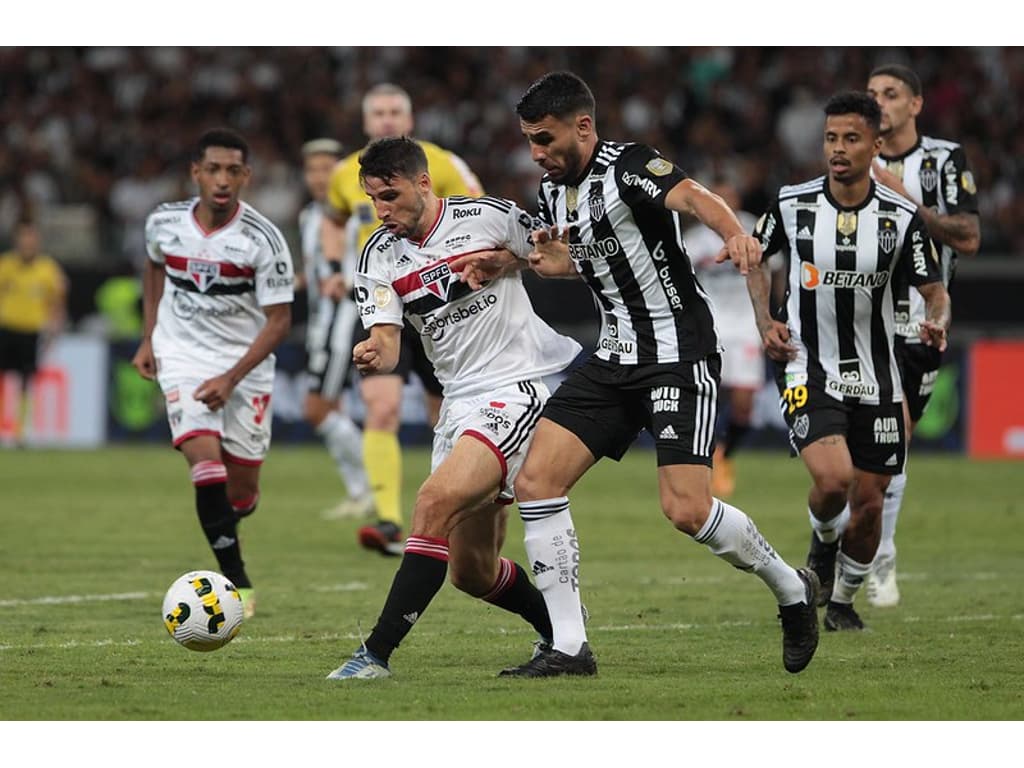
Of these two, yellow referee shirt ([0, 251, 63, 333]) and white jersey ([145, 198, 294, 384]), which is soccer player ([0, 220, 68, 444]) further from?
white jersey ([145, 198, 294, 384])

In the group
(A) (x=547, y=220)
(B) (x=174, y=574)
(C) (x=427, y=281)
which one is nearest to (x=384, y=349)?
(C) (x=427, y=281)

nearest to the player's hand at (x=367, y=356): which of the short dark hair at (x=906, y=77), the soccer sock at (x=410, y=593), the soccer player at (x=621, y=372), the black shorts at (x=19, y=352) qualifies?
the soccer player at (x=621, y=372)

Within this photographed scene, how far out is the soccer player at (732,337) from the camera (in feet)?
49.9

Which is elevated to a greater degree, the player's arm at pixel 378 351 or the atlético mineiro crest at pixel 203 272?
the atlético mineiro crest at pixel 203 272

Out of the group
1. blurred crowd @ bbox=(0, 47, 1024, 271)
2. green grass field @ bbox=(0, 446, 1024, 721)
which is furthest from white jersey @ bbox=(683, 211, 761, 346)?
blurred crowd @ bbox=(0, 47, 1024, 271)

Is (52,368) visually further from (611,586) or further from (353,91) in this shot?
(611,586)

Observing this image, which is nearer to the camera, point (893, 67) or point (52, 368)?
point (893, 67)

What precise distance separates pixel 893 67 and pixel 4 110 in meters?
19.1

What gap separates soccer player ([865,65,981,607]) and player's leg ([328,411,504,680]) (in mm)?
2876

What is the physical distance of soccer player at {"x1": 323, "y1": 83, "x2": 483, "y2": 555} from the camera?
10977mm

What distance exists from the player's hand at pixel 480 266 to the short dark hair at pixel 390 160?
0.38m

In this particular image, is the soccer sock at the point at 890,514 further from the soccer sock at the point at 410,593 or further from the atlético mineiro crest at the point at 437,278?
the soccer sock at the point at 410,593

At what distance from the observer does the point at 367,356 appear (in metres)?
6.55

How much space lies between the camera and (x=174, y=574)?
10.1 m
